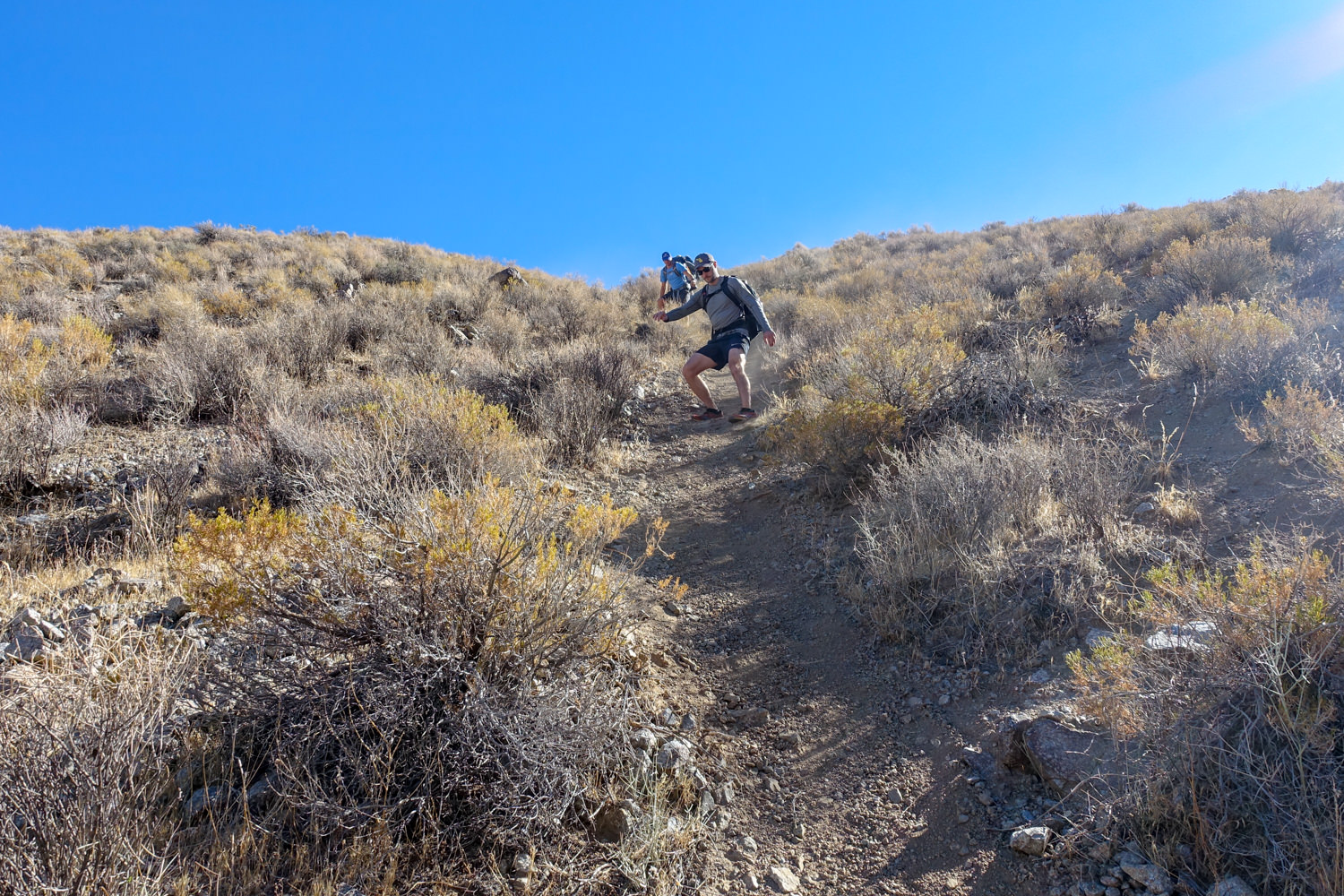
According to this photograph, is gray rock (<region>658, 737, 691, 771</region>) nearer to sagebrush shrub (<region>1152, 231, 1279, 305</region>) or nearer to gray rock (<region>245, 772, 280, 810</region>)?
gray rock (<region>245, 772, 280, 810</region>)

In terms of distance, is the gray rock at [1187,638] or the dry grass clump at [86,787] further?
the gray rock at [1187,638]

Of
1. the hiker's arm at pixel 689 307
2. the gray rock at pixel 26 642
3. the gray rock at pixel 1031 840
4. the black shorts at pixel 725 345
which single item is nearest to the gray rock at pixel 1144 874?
the gray rock at pixel 1031 840

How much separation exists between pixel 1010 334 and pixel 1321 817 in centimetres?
648

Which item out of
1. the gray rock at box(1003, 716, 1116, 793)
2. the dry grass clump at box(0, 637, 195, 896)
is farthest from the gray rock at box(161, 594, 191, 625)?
the gray rock at box(1003, 716, 1116, 793)

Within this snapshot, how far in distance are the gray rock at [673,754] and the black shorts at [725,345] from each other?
496 centimetres

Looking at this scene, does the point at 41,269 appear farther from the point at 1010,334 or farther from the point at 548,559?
the point at 1010,334

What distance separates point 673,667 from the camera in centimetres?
317

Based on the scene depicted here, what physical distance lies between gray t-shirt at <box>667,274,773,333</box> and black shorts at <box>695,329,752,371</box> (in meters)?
0.14

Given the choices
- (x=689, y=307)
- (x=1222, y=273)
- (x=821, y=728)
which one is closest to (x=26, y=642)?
(x=821, y=728)

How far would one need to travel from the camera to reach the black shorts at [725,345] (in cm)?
691

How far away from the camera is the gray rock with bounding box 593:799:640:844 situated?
2.13 metres

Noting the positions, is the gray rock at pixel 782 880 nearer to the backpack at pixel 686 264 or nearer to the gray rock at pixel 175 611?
the gray rock at pixel 175 611

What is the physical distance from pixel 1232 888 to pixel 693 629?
2.36m

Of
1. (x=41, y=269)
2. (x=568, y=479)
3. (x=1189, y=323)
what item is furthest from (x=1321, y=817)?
(x=41, y=269)
